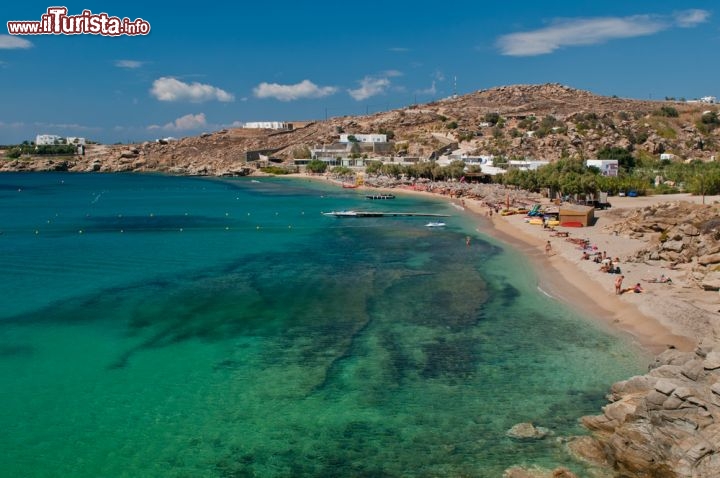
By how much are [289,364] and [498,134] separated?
12061 centimetres

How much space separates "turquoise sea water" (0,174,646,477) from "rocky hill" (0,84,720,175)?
81.4 meters

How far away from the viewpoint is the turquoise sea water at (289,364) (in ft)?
51.9

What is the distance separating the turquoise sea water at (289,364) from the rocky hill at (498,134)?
267ft

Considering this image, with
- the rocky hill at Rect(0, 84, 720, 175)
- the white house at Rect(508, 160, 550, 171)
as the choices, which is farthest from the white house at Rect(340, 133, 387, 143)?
the white house at Rect(508, 160, 550, 171)

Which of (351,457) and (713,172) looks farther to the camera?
(713,172)

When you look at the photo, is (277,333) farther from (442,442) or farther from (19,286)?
(19,286)

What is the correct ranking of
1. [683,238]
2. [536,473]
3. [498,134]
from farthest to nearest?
[498,134], [683,238], [536,473]

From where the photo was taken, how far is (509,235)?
165 feet

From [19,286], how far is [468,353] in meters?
26.5

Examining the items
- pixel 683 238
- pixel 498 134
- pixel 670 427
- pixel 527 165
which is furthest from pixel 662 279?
pixel 498 134

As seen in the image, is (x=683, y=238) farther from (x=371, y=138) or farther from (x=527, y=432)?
(x=371, y=138)

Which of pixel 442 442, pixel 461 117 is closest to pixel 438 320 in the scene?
pixel 442 442

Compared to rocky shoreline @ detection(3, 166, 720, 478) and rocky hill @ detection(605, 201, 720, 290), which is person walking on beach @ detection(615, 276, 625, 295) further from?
rocky shoreline @ detection(3, 166, 720, 478)

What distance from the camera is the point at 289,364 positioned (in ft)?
71.1
